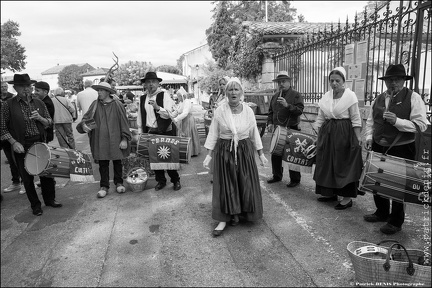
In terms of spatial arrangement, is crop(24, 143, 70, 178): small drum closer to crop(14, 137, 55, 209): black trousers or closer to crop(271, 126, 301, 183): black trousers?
crop(14, 137, 55, 209): black trousers

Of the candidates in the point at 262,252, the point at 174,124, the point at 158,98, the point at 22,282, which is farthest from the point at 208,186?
the point at 22,282

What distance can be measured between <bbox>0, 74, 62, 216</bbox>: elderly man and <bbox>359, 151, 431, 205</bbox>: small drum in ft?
13.3

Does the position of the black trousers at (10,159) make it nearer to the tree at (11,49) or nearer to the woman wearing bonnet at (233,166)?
the woman wearing bonnet at (233,166)

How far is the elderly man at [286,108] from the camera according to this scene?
16.2 ft

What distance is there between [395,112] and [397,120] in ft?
0.56

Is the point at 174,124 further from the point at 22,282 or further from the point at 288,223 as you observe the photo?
the point at 22,282

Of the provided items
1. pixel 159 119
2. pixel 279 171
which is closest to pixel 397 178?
pixel 279 171

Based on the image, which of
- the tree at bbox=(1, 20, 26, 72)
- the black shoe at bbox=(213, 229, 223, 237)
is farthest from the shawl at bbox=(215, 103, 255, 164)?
the tree at bbox=(1, 20, 26, 72)

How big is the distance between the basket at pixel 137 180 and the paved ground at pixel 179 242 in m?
0.28

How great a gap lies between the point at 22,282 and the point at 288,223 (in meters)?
2.81

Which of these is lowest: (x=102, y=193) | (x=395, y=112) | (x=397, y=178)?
(x=102, y=193)

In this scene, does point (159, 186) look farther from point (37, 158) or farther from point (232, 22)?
point (232, 22)

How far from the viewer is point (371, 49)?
629 centimetres

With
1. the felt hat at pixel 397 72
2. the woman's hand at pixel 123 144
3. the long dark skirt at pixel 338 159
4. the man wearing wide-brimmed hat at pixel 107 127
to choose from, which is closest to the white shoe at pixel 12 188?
the man wearing wide-brimmed hat at pixel 107 127
